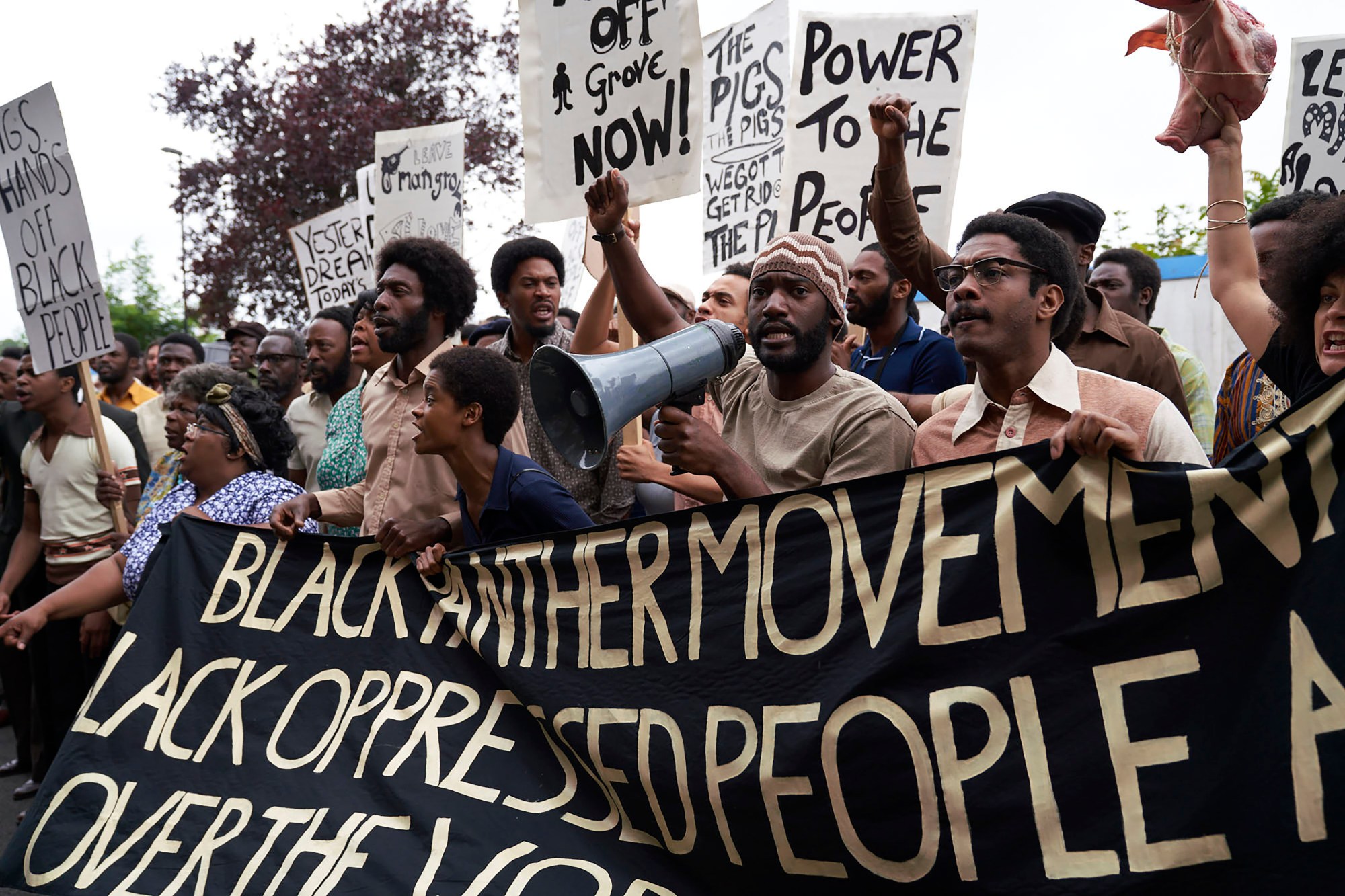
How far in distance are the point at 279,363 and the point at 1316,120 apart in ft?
17.1

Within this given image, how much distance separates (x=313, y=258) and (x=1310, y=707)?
784 cm

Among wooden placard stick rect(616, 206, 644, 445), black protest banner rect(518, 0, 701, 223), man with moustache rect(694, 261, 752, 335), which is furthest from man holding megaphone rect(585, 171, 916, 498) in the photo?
man with moustache rect(694, 261, 752, 335)

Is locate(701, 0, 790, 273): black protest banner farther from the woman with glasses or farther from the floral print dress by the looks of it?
the woman with glasses

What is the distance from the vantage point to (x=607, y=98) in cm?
441

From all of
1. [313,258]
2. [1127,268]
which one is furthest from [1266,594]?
[313,258]

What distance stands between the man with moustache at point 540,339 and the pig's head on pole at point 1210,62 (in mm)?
2211

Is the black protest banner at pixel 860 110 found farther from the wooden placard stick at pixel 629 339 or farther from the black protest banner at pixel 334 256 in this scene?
the black protest banner at pixel 334 256

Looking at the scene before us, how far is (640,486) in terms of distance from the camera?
15.8ft

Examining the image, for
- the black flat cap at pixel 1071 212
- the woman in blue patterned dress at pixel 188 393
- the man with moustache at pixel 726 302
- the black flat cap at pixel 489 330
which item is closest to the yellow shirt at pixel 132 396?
the black flat cap at pixel 489 330

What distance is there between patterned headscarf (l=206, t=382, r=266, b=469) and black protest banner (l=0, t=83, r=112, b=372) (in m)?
1.31

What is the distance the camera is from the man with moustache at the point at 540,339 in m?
4.57

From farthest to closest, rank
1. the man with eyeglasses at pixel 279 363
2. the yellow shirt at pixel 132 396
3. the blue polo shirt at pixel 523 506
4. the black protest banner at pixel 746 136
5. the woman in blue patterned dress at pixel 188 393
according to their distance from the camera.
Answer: the yellow shirt at pixel 132 396 → the black protest banner at pixel 746 136 → the man with eyeglasses at pixel 279 363 → the woman in blue patterned dress at pixel 188 393 → the blue polo shirt at pixel 523 506

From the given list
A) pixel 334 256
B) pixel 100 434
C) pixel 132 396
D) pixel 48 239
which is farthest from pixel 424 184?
pixel 132 396

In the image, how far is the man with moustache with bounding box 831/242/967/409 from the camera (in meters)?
4.60
